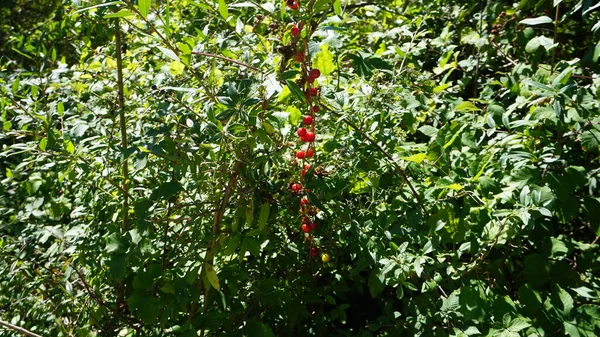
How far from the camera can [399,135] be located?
2195mm

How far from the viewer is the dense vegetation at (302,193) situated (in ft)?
5.49

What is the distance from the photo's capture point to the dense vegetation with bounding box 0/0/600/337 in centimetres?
167

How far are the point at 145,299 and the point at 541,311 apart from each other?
1.11 metres

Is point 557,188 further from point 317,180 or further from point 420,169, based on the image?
point 317,180

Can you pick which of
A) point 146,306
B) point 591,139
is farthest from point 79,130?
point 591,139

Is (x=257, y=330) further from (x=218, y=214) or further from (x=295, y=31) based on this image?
(x=295, y=31)

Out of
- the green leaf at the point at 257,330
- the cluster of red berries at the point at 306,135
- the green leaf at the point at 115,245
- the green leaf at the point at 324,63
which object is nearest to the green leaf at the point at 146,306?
the green leaf at the point at 115,245

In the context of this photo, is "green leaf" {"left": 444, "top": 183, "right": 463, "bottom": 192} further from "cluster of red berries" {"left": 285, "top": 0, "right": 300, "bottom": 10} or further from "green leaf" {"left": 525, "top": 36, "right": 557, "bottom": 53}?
"green leaf" {"left": 525, "top": 36, "right": 557, "bottom": 53}

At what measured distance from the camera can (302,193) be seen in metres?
1.83

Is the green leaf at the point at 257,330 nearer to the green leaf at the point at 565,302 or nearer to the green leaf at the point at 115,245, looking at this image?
the green leaf at the point at 115,245

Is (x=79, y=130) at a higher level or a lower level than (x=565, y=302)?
higher

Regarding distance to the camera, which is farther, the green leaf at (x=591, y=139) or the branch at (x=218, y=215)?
the green leaf at (x=591, y=139)

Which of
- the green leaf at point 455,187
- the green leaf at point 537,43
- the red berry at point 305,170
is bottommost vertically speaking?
the red berry at point 305,170

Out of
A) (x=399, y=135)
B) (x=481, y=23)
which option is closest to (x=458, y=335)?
→ (x=399, y=135)
